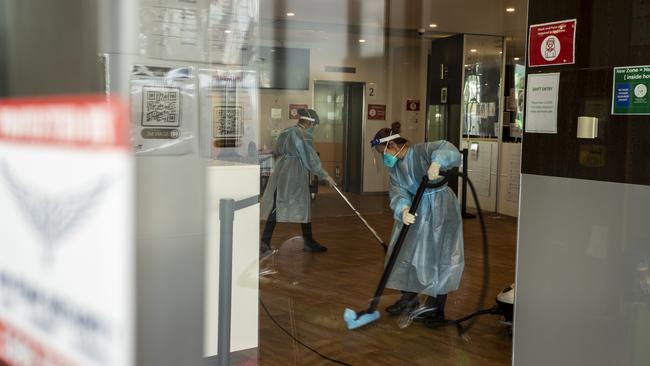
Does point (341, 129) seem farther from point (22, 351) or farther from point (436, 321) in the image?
point (22, 351)

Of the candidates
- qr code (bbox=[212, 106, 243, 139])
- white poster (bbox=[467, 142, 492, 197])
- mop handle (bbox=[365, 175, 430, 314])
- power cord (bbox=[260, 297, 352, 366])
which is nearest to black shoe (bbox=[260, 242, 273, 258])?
power cord (bbox=[260, 297, 352, 366])

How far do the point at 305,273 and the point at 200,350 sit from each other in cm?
410

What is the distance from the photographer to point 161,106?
125cm

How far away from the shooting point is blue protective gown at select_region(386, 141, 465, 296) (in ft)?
13.1

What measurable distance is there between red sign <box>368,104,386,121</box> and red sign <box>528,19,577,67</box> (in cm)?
562

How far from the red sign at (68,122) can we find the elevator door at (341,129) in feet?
22.8

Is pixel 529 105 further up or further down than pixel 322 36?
further down

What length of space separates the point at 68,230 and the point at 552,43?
200 centimetres

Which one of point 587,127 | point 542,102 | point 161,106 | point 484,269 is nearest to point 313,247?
point 484,269

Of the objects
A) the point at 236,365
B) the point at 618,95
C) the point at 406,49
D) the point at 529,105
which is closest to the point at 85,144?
the point at 236,365

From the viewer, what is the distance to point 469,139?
24.7 ft

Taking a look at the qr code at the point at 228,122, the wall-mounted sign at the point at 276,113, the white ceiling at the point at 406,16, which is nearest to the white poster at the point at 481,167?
the white ceiling at the point at 406,16

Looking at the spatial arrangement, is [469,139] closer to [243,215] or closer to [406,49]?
[406,49]

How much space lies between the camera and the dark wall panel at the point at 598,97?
2.08 m
